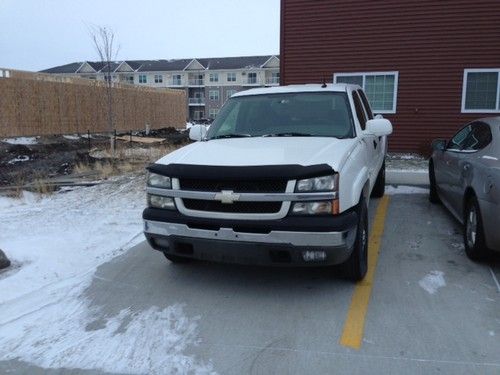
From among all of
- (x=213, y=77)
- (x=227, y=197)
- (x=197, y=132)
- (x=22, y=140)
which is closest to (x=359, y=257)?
(x=227, y=197)

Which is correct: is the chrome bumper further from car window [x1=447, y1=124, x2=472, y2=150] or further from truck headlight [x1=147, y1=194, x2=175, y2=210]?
car window [x1=447, y1=124, x2=472, y2=150]

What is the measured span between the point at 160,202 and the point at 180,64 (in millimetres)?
77701

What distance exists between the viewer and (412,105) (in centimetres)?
1427

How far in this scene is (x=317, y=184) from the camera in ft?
12.3

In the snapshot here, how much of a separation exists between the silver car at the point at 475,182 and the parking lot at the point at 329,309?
344 mm

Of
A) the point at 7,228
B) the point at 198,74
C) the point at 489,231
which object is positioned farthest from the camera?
the point at 198,74

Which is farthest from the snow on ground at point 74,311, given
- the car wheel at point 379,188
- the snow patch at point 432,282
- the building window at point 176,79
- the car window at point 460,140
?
the building window at point 176,79

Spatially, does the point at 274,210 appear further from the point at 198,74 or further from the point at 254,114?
the point at 198,74

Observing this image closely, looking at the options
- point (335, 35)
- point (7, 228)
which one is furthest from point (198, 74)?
point (7, 228)

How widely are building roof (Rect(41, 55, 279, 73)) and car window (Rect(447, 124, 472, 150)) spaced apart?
68.0m

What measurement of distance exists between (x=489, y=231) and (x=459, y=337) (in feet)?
4.73

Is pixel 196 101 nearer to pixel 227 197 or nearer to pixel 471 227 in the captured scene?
pixel 471 227

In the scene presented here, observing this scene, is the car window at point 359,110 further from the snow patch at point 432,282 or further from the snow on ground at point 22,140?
the snow on ground at point 22,140

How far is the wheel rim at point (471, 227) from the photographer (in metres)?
4.85
